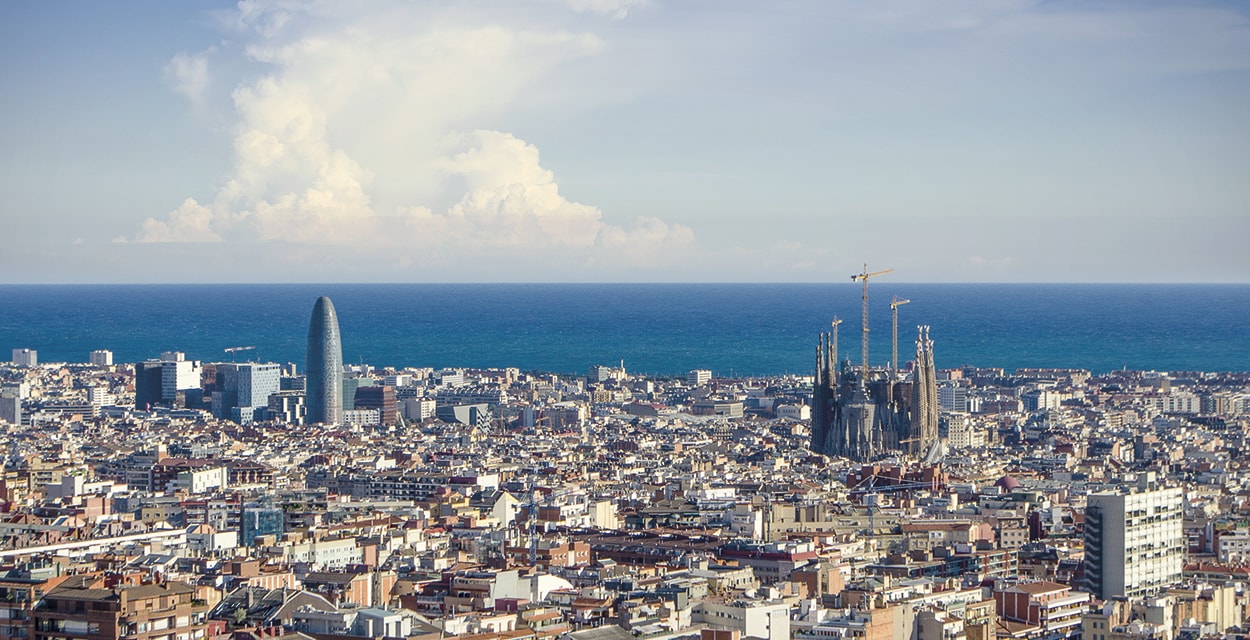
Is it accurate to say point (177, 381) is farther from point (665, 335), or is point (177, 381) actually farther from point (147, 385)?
point (665, 335)

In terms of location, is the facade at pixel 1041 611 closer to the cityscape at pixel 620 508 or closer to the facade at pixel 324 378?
the cityscape at pixel 620 508

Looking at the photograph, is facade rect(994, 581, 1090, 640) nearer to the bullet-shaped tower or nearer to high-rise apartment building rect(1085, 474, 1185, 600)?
high-rise apartment building rect(1085, 474, 1185, 600)

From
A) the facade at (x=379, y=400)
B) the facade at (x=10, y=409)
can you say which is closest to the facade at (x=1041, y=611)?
the facade at (x=10, y=409)

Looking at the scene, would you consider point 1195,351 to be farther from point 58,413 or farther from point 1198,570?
point 1198,570

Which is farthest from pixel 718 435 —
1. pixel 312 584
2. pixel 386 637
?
pixel 386 637

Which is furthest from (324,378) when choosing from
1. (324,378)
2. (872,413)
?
(872,413)

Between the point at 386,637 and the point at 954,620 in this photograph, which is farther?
the point at 954,620

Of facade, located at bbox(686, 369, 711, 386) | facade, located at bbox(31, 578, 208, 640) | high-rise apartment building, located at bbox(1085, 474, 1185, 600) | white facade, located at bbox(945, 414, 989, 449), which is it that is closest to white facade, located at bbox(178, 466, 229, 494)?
high-rise apartment building, located at bbox(1085, 474, 1185, 600)
